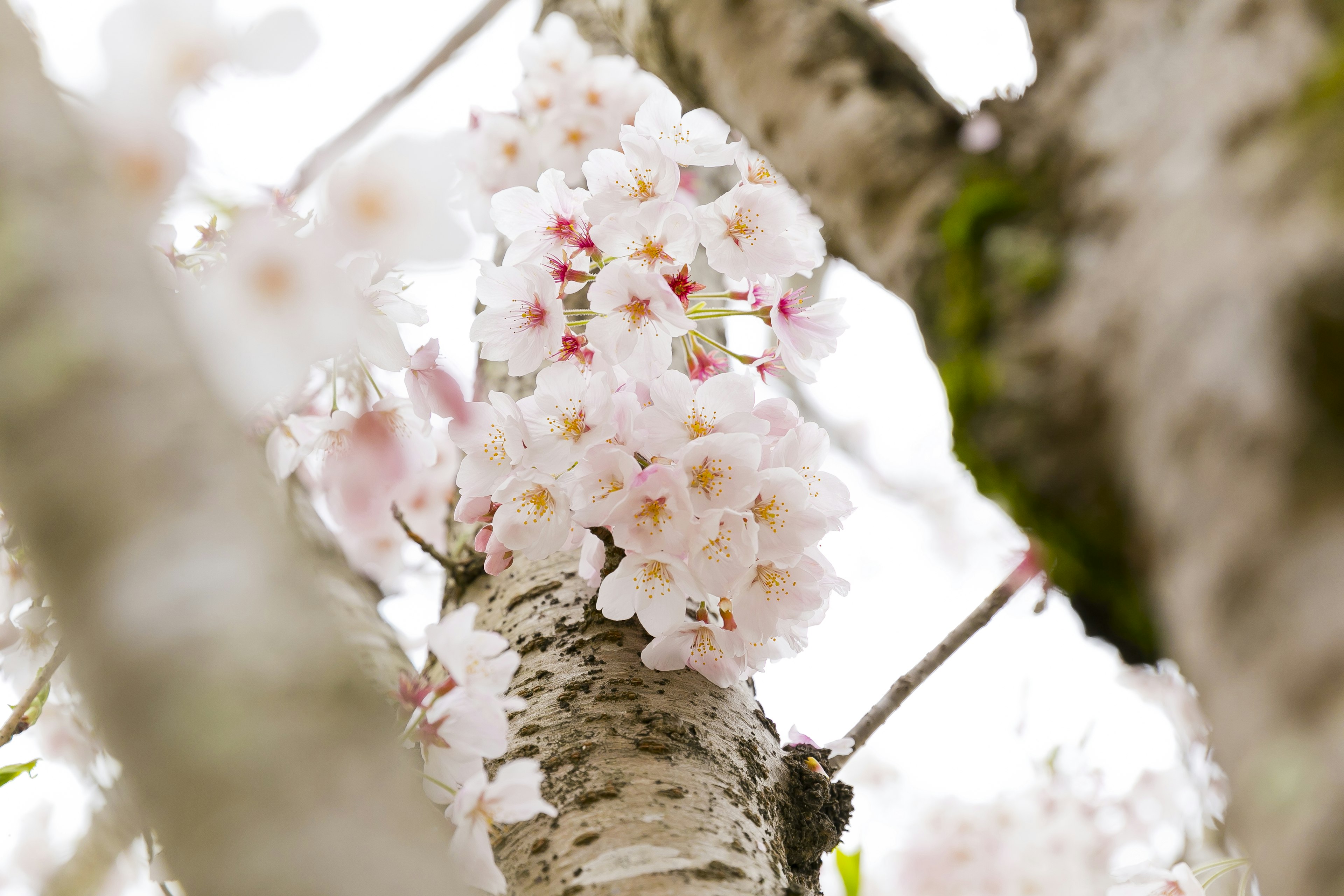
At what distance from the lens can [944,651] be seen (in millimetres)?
1346

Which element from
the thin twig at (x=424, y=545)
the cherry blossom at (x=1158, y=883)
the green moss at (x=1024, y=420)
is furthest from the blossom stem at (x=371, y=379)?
the cherry blossom at (x=1158, y=883)

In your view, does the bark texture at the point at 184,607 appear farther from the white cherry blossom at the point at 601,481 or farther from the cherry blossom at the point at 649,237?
the cherry blossom at the point at 649,237

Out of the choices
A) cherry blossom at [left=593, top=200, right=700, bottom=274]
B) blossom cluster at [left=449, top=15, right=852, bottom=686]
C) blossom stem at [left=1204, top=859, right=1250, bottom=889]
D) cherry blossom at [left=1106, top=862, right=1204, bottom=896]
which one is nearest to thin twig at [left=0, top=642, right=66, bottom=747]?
blossom cluster at [left=449, top=15, right=852, bottom=686]

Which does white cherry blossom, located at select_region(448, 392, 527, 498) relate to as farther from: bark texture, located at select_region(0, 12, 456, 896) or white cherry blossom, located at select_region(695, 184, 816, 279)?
bark texture, located at select_region(0, 12, 456, 896)

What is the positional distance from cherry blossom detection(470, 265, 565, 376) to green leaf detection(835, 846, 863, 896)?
3.50 feet

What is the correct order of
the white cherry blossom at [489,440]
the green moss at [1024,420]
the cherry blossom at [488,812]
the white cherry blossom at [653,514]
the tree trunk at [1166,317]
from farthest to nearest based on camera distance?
1. the white cherry blossom at [489,440]
2. the white cherry blossom at [653,514]
3. the cherry blossom at [488,812]
4. the green moss at [1024,420]
5. the tree trunk at [1166,317]

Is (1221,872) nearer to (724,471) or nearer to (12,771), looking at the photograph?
(724,471)

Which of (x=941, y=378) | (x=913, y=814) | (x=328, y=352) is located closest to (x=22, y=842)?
(x=913, y=814)

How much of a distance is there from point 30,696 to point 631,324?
105 centimetres

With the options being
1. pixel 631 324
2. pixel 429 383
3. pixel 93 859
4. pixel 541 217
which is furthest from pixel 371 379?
pixel 93 859

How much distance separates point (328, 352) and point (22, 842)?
608 cm

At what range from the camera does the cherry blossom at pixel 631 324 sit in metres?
1.18

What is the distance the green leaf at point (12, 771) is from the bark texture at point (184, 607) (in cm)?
99

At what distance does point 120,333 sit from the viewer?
505 mm
